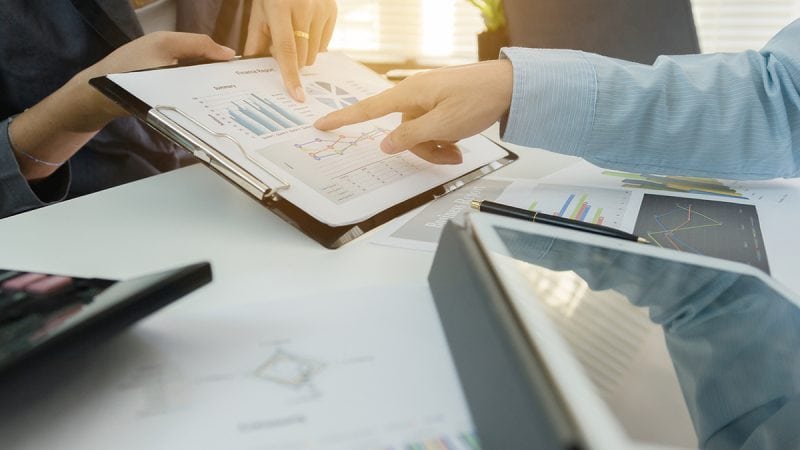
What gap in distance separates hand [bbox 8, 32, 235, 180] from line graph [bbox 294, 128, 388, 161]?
0.18 meters

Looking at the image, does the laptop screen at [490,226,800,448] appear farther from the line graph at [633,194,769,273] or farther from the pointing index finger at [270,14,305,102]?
the pointing index finger at [270,14,305,102]

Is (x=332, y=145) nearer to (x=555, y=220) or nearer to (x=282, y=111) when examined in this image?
(x=282, y=111)

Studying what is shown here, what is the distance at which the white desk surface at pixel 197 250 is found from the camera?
1.23ft

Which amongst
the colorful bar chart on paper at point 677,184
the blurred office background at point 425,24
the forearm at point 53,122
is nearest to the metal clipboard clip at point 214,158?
the forearm at point 53,122

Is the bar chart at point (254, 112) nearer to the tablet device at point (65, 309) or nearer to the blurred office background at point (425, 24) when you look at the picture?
the tablet device at point (65, 309)

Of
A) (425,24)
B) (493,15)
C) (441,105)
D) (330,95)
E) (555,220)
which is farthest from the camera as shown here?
(425,24)

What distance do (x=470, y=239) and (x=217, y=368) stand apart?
14 cm

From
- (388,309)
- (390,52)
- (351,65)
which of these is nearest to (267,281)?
(388,309)

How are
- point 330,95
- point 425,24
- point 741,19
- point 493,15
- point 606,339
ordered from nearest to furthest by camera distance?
point 606,339 → point 330,95 → point 493,15 → point 425,24 → point 741,19

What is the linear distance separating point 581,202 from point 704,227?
11 centimetres

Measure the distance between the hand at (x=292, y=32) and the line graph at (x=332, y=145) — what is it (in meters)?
0.07

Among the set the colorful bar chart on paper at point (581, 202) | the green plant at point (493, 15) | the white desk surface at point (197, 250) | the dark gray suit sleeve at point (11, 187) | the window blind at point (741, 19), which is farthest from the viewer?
the window blind at point (741, 19)

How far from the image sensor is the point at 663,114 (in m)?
0.57

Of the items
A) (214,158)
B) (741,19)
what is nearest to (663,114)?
(214,158)
